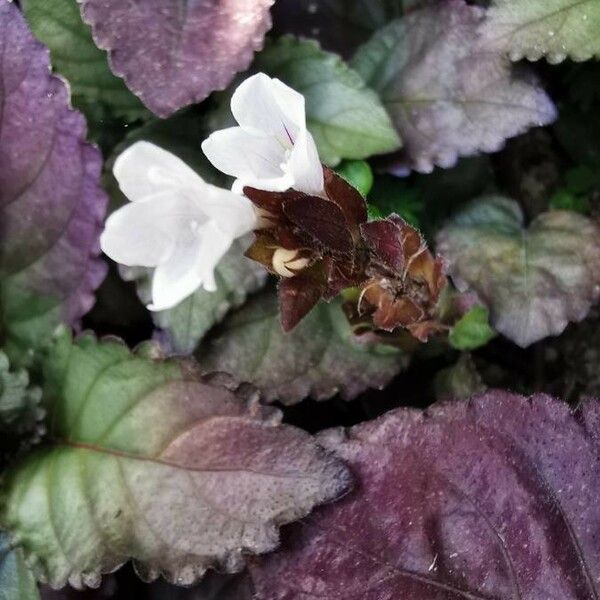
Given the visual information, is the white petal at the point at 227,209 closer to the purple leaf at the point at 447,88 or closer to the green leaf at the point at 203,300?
the green leaf at the point at 203,300

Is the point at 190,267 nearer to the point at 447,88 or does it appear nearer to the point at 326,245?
the point at 326,245

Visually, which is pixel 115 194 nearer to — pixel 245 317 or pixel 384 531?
pixel 245 317

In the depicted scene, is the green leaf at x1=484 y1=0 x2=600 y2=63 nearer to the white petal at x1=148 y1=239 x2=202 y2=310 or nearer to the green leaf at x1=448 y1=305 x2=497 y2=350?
Result: the green leaf at x1=448 y1=305 x2=497 y2=350

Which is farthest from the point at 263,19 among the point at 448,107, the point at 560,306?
the point at 560,306

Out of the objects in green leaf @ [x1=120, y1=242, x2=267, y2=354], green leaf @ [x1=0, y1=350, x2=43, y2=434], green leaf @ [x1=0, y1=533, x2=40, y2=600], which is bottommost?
green leaf @ [x1=0, y1=533, x2=40, y2=600]

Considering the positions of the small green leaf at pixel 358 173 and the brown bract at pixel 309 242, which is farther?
the small green leaf at pixel 358 173

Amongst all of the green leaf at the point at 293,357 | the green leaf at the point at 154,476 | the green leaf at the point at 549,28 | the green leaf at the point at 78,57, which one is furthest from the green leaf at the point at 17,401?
the green leaf at the point at 549,28

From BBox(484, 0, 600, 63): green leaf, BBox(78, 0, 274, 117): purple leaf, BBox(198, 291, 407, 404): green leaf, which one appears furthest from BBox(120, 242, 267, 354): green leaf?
BBox(484, 0, 600, 63): green leaf
